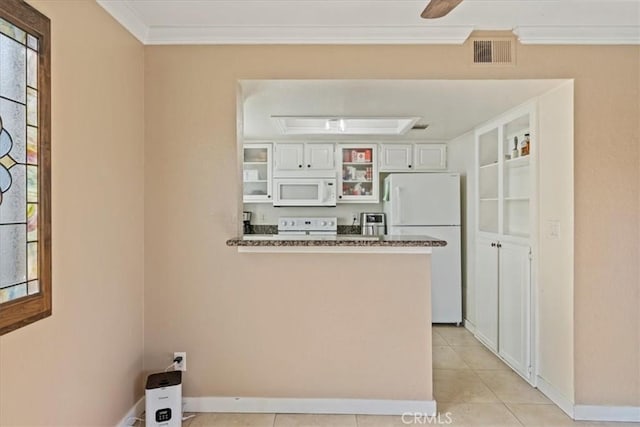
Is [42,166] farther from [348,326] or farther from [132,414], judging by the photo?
[348,326]

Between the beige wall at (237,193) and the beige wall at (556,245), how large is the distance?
0.17 ft

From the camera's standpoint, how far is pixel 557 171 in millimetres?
2334

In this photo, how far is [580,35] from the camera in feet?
7.12

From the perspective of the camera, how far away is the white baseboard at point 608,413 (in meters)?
2.16

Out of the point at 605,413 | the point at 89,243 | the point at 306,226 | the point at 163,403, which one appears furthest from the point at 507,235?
the point at 89,243

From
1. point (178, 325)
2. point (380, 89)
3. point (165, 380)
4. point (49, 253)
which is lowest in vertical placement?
point (165, 380)

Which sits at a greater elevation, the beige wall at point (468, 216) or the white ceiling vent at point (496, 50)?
the white ceiling vent at point (496, 50)

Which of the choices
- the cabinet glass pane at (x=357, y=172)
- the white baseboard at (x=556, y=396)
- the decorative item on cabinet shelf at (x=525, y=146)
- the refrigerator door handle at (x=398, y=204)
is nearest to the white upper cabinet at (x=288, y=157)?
the cabinet glass pane at (x=357, y=172)

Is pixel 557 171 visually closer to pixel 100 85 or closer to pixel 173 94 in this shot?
pixel 173 94

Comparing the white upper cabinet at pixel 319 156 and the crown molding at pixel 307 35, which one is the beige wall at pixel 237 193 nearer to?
the crown molding at pixel 307 35

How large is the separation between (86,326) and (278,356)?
1.05 m

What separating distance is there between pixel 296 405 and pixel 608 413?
1850mm

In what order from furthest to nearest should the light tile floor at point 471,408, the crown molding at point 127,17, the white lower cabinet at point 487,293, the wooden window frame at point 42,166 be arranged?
the white lower cabinet at point 487,293 → the light tile floor at point 471,408 → the crown molding at point 127,17 → the wooden window frame at point 42,166

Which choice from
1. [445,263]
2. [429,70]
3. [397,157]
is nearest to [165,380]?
[429,70]
